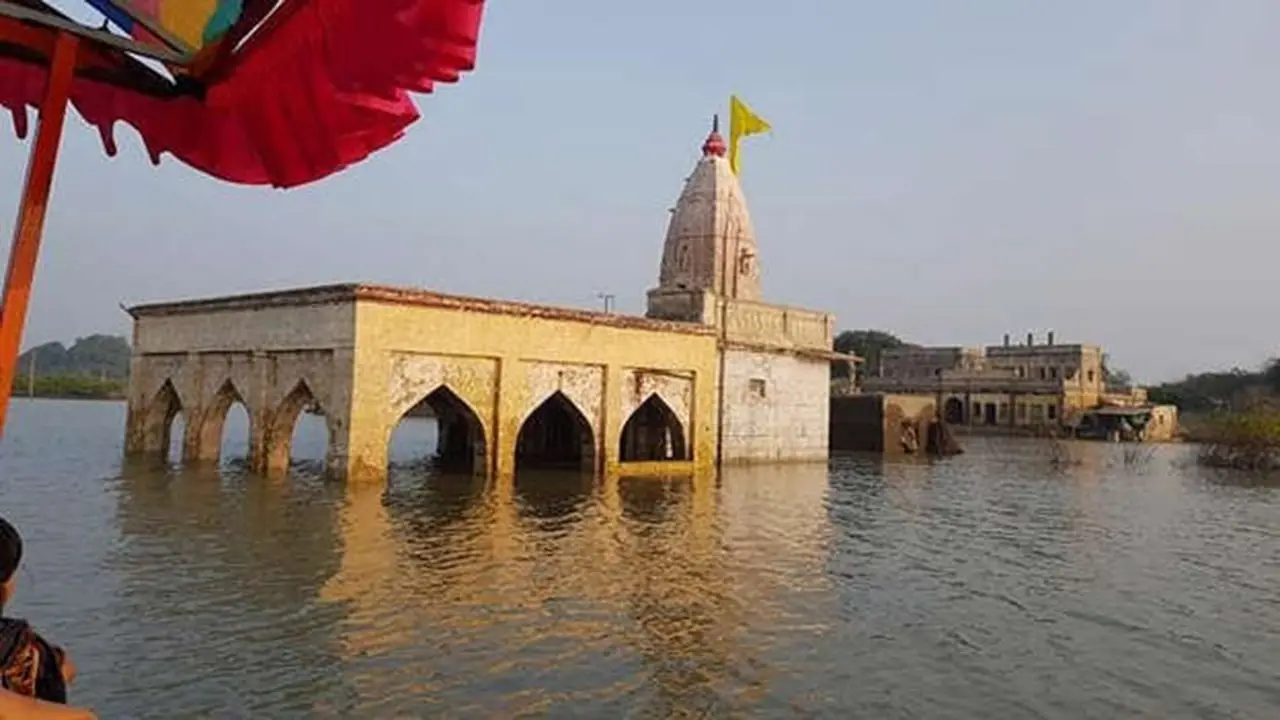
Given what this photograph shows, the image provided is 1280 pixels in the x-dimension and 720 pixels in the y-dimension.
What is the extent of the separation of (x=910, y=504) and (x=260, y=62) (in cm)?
2045

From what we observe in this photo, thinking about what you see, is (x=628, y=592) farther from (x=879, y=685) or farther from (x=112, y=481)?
(x=112, y=481)

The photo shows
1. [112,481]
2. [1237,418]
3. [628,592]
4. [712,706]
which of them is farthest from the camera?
[1237,418]

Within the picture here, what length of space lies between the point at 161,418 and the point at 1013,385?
55001 millimetres

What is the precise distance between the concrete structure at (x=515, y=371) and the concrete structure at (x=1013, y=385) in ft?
128

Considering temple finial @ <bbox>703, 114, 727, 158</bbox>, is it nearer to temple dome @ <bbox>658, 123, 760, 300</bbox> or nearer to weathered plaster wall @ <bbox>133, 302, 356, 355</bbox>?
temple dome @ <bbox>658, 123, 760, 300</bbox>

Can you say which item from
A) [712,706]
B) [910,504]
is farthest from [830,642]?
[910,504]

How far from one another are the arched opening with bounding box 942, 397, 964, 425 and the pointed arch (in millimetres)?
53489

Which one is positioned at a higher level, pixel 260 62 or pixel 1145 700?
pixel 260 62

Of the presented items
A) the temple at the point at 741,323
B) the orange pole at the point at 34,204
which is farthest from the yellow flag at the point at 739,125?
the orange pole at the point at 34,204

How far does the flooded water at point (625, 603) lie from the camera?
7.89 metres

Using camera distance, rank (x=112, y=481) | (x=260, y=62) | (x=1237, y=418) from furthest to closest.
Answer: (x=1237, y=418) → (x=112, y=481) → (x=260, y=62)

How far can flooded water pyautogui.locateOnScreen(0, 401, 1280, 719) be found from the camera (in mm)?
7891

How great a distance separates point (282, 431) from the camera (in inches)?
894

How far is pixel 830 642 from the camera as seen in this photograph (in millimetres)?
9609
